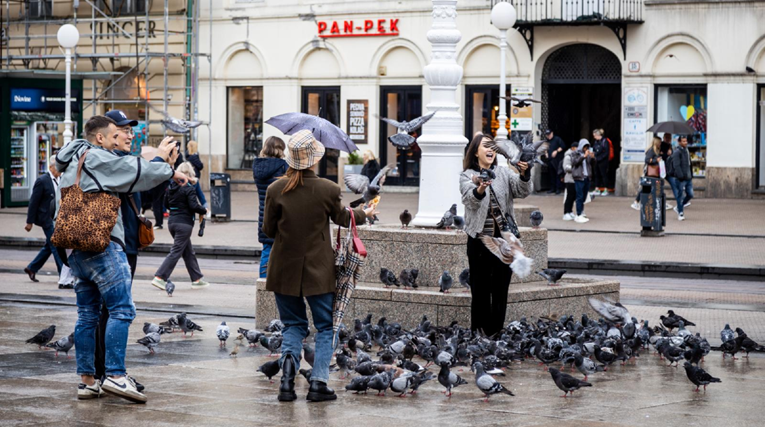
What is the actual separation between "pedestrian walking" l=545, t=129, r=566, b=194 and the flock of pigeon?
21946mm

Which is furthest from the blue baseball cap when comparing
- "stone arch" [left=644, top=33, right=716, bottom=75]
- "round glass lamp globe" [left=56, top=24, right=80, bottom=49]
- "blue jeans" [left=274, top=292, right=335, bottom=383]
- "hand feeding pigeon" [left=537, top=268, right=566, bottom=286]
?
"stone arch" [left=644, top=33, right=716, bottom=75]

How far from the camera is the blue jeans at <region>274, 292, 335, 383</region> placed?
7.61 m

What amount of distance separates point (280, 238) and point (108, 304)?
1.17 m

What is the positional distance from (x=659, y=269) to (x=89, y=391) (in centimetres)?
1207

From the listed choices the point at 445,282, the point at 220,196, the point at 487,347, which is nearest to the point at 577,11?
the point at 220,196

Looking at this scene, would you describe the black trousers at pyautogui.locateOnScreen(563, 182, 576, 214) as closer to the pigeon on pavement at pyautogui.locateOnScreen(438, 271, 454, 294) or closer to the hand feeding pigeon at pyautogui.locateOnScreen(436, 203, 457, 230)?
the hand feeding pigeon at pyautogui.locateOnScreen(436, 203, 457, 230)

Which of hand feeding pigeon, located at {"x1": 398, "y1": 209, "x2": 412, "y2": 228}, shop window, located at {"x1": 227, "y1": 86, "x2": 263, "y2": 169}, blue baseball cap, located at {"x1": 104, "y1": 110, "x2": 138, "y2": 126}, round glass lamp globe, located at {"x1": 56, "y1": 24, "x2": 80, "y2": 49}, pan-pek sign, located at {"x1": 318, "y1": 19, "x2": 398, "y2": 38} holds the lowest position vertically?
hand feeding pigeon, located at {"x1": 398, "y1": 209, "x2": 412, "y2": 228}

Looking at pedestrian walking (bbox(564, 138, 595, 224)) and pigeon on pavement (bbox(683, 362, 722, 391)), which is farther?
pedestrian walking (bbox(564, 138, 595, 224))

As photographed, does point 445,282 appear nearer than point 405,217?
Yes

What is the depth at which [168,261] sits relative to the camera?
14797mm

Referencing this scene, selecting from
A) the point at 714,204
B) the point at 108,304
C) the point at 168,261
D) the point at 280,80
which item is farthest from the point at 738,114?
the point at 108,304

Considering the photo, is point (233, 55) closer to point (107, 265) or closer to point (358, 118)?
point (358, 118)

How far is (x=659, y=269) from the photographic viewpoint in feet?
58.9

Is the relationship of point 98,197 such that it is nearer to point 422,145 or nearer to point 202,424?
point 202,424
